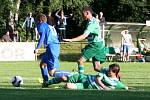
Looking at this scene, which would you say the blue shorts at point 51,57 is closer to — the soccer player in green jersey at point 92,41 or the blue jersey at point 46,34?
the blue jersey at point 46,34

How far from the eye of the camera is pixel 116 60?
31969mm

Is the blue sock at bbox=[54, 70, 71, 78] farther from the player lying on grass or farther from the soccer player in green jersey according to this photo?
the player lying on grass

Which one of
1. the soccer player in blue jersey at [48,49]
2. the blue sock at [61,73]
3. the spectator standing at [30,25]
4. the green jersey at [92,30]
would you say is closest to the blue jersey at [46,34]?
the soccer player in blue jersey at [48,49]

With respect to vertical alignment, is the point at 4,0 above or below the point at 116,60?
above

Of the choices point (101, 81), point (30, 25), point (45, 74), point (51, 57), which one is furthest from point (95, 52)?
point (30, 25)

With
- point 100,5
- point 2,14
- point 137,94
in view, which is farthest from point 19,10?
point 137,94

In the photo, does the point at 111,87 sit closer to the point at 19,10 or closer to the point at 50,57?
the point at 50,57

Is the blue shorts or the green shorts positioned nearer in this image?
the green shorts

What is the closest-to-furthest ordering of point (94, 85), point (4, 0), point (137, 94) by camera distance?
1. point (137, 94)
2. point (94, 85)
3. point (4, 0)

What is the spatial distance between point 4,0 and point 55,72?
1386 inches

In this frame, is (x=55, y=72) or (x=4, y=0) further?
(x=4, y=0)

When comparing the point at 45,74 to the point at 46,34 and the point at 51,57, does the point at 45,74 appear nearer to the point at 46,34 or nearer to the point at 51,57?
the point at 51,57

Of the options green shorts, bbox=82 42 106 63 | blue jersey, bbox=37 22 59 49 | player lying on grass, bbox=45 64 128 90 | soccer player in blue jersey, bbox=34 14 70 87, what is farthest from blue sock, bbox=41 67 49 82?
player lying on grass, bbox=45 64 128 90

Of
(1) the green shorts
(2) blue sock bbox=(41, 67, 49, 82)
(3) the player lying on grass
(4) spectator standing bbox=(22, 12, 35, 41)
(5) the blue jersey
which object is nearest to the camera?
(3) the player lying on grass
